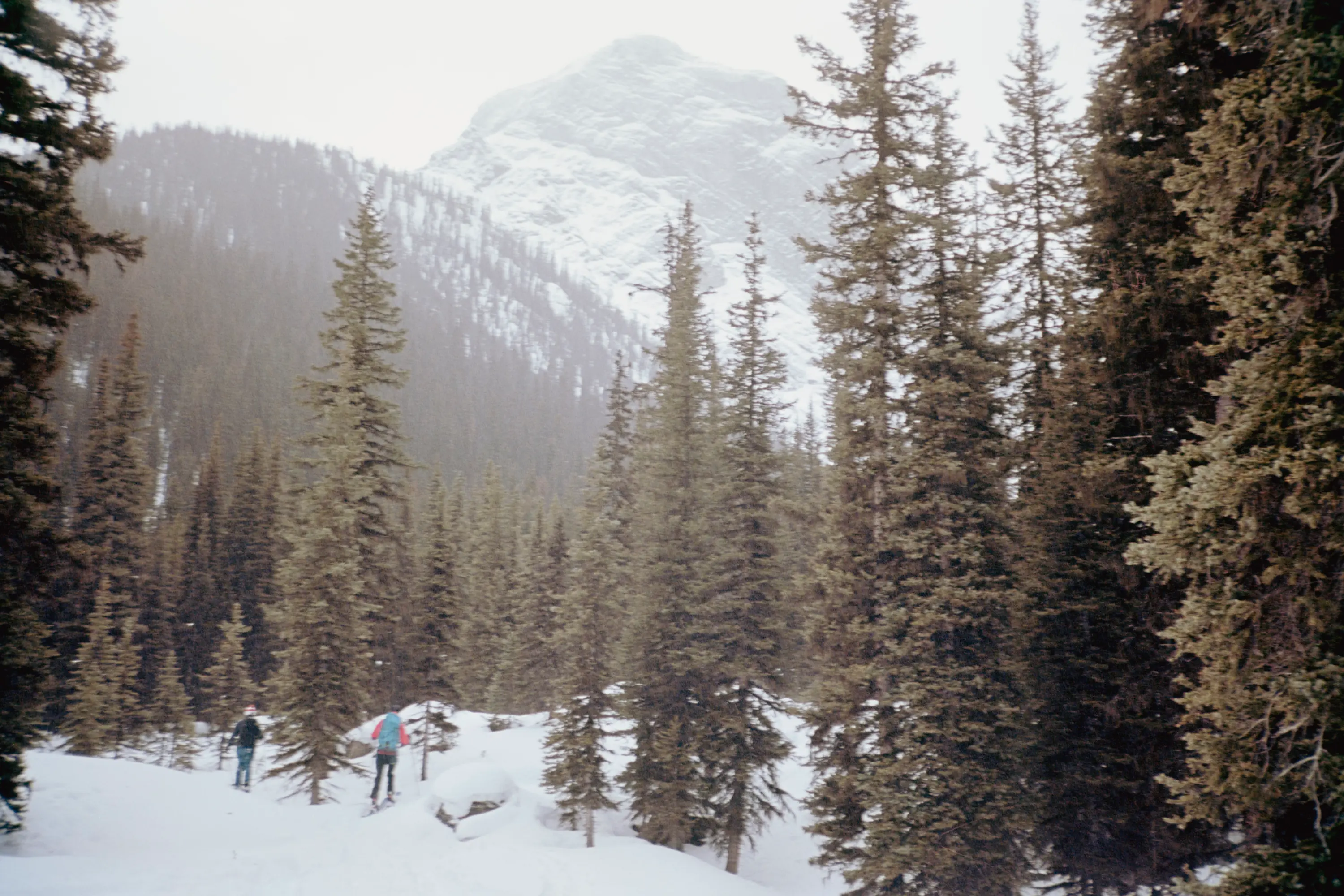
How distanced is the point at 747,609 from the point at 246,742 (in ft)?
47.6

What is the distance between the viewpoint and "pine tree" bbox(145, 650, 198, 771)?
34.1 m

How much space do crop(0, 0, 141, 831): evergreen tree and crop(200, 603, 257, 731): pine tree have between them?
2850cm

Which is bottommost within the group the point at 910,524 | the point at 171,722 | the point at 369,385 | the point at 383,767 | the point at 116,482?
the point at 171,722

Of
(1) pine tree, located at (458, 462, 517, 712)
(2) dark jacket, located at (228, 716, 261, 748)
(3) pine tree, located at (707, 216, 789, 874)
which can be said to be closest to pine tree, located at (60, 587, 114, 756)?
(2) dark jacket, located at (228, 716, 261, 748)

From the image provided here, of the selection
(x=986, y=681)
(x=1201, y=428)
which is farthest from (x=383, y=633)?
(x=1201, y=428)

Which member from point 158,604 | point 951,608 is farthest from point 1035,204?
point 158,604

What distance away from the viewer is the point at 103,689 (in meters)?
29.3

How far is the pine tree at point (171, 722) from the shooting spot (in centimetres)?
3412

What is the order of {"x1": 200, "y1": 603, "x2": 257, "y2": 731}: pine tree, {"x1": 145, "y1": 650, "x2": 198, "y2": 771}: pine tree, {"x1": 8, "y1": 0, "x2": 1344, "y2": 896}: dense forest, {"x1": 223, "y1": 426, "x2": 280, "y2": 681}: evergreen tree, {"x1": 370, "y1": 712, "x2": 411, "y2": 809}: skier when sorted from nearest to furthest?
{"x1": 8, "y1": 0, "x2": 1344, "y2": 896}: dense forest, {"x1": 370, "y1": 712, "x2": 411, "y2": 809}: skier, {"x1": 145, "y1": 650, "x2": 198, "y2": 771}: pine tree, {"x1": 200, "y1": 603, "x2": 257, "y2": 731}: pine tree, {"x1": 223, "y1": 426, "x2": 280, "y2": 681}: evergreen tree

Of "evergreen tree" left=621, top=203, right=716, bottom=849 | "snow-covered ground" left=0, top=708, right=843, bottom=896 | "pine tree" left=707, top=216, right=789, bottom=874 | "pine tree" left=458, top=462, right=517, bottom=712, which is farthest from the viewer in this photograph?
"pine tree" left=458, top=462, right=517, bottom=712

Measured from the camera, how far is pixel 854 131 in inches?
601

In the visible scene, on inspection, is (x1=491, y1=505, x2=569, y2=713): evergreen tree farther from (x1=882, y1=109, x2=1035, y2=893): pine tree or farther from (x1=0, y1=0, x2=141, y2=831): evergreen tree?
(x1=0, y1=0, x2=141, y2=831): evergreen tree

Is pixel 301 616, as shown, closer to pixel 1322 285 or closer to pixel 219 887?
pixel 219 887

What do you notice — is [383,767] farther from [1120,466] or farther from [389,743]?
[1120,466]
